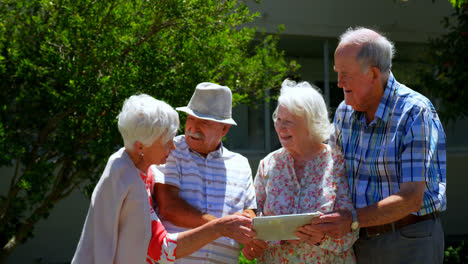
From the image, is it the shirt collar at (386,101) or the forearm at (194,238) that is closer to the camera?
the forearm at (194,238)

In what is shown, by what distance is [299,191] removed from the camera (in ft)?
10.3

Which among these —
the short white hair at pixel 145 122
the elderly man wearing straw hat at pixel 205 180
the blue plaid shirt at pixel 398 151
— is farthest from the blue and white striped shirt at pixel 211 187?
the blue plaid shirt at pixel 398 151

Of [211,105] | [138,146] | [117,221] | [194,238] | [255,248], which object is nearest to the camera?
[117,221]

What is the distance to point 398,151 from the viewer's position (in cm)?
281

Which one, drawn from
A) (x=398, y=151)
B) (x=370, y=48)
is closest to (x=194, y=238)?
(x=398, y=151)

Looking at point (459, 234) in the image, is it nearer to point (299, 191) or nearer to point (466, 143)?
point (466, 143)

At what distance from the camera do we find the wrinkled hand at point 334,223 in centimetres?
278

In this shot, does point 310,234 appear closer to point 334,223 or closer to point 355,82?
point 334,223

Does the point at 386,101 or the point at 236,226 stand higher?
the point at 386,101

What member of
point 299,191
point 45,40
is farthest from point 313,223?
point 45,40

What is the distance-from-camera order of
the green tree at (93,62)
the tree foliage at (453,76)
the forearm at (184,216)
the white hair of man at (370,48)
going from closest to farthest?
the white hair of man at (370,48) → the forearm at (184,216) → the green tree at (93,62) → the tree foliage at (453,76)

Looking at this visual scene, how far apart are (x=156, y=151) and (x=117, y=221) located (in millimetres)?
399

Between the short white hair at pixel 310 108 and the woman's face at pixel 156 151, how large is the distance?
851mm

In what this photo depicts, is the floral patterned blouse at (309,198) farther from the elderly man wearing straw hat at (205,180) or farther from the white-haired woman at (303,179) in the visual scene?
the elderly man wearing straw hat at (205,180)
